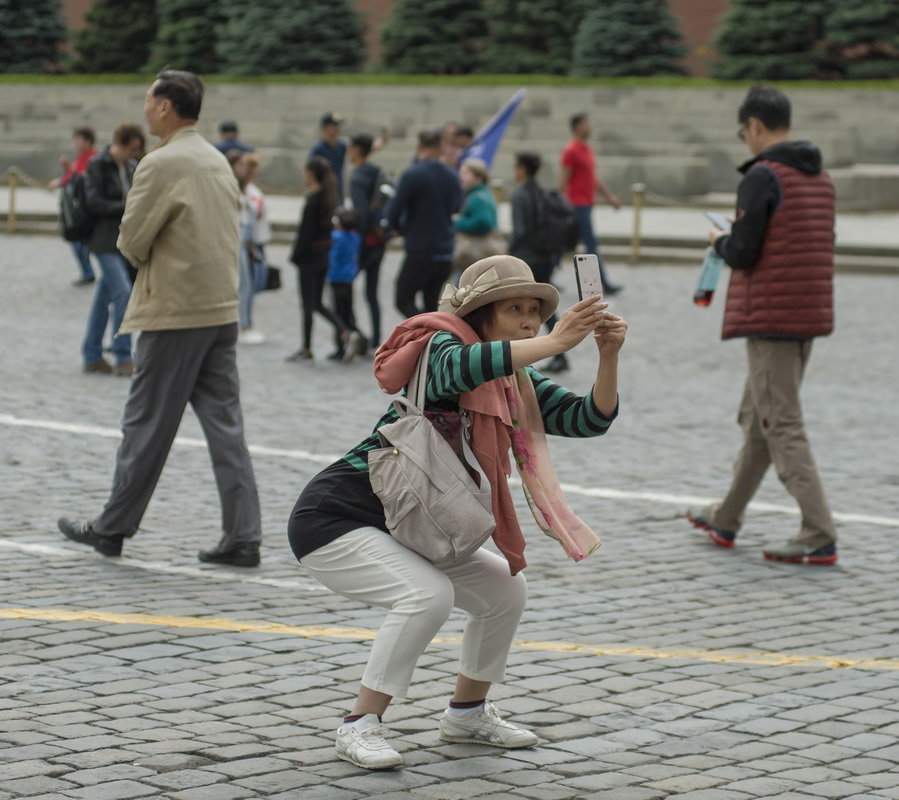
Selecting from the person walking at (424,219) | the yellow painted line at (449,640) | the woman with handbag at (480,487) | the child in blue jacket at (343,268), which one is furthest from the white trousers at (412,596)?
the child in blue jacket at (343,268)

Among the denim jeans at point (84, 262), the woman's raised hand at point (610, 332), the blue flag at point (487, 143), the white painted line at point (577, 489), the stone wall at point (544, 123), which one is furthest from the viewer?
the stone wall at point (544, 123)

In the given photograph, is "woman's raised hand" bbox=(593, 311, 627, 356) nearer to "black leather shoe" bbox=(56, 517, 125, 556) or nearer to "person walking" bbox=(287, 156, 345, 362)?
"black leather shoe" bbox=(56, 517, 125, 556)

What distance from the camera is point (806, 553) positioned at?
24.9ft

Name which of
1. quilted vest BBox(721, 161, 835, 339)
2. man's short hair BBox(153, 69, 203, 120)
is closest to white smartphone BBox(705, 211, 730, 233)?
quilted vest BBox(721, 161, 835, 339)

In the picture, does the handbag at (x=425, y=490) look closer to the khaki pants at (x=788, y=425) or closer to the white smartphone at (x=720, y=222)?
the khaki pants at (x=788, y=425)

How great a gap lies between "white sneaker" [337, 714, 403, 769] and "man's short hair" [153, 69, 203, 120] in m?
3.26

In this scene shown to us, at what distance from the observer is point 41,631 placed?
589cm

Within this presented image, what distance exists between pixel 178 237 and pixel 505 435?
2779mm

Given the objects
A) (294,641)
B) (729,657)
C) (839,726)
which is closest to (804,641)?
(729,657)

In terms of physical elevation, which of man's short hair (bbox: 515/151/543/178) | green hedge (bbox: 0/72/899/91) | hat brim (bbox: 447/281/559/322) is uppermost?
green hedge (bbox: 0/72/899/91)

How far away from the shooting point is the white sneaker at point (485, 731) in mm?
4852

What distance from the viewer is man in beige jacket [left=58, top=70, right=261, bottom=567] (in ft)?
22.9

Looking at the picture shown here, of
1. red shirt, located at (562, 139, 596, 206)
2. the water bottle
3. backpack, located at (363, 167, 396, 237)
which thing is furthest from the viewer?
red shirt, located at (562, 139, 596, 206)

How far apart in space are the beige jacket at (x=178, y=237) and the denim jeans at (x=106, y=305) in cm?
543
